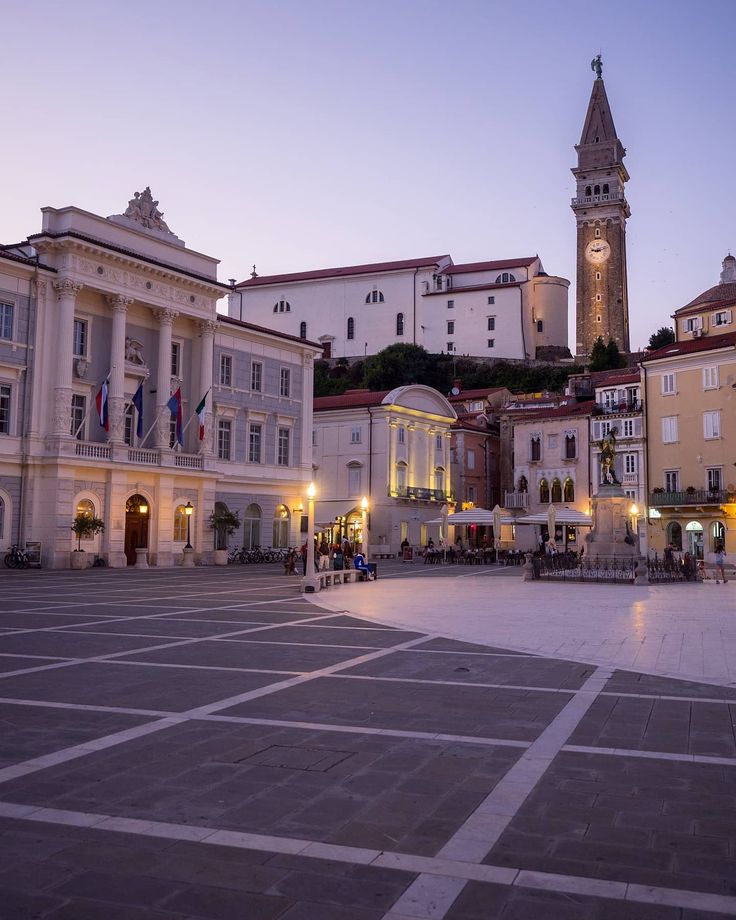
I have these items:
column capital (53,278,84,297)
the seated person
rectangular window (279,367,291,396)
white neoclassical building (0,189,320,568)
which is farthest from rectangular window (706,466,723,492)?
column capital (53,278,84,297)

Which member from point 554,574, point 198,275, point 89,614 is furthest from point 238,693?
point 198,275

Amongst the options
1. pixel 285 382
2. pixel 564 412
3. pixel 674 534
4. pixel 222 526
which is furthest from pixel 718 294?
pixel 222 526

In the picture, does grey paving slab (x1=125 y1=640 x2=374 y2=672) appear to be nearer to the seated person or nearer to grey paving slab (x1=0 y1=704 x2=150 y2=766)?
grey paving slab (x1=0 y1=704 x2=150 y2=766)

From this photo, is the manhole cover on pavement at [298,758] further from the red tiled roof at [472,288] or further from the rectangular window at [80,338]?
the red tiled roof at [472,288]

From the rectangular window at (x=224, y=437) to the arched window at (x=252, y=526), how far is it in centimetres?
355

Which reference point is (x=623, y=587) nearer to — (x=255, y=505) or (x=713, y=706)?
(x=713, y=706)

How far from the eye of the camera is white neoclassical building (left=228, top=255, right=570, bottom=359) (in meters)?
105

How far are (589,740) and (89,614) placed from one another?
1374 centimetres

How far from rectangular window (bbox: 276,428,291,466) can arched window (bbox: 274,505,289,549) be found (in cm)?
275

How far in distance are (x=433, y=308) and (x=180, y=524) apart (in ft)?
221

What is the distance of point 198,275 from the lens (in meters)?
46.2

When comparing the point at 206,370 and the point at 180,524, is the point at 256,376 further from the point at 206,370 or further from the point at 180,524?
the point at 180,524

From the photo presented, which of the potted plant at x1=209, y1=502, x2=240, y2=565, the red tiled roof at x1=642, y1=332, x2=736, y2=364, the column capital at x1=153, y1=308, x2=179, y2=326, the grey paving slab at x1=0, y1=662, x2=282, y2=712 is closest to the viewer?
the grey paving slab at x1=0, y1=662, x2=282, y2=712

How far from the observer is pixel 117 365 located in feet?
139
